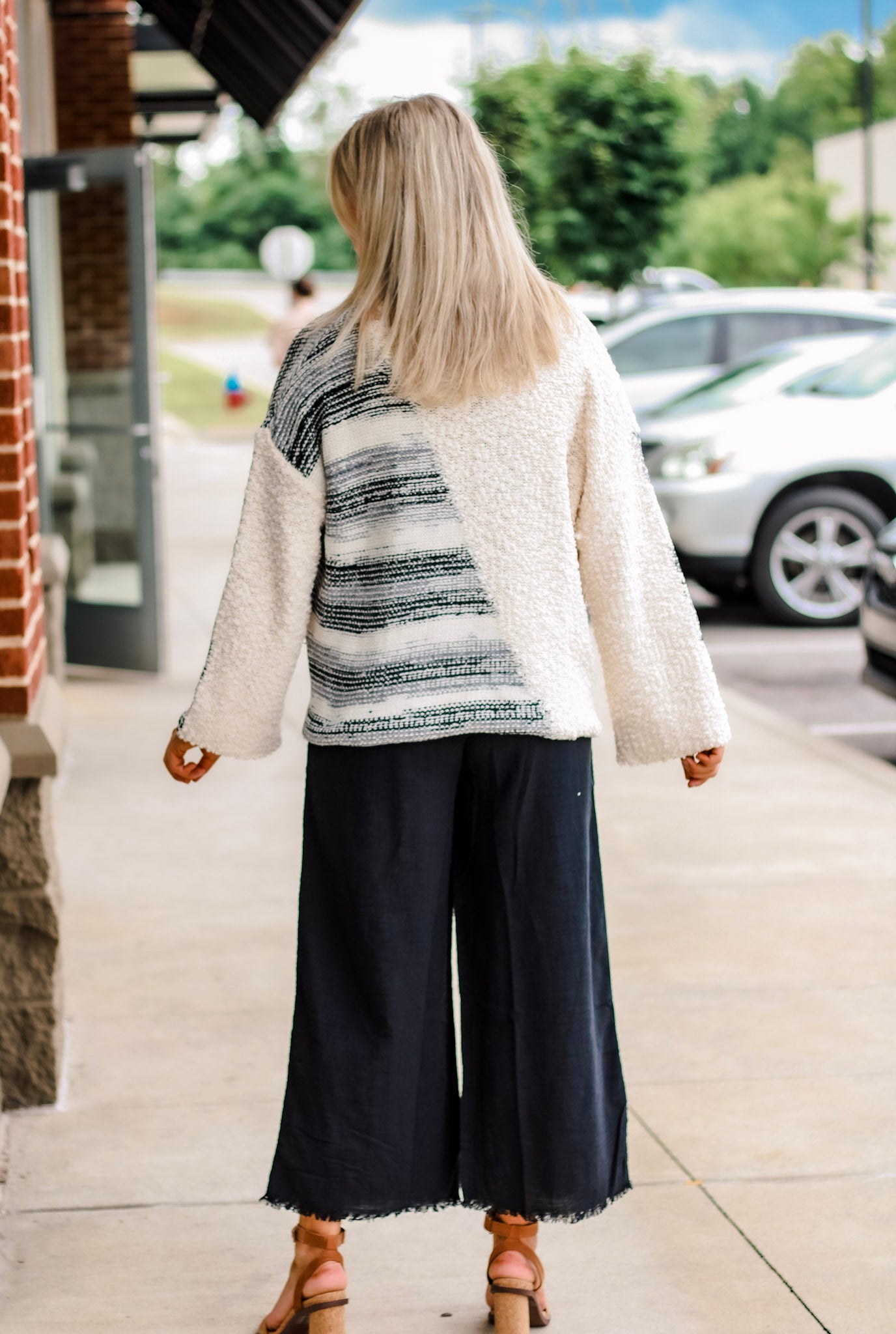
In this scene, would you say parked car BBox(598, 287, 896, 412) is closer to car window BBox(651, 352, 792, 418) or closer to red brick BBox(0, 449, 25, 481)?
car window BBox(651, 352, 792, 418)

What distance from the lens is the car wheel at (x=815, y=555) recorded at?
9883mm

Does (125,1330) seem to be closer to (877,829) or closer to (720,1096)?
(720,1096)

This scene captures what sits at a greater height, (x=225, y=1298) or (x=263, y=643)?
(x=263, y=643)

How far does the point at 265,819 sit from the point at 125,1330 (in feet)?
10.4

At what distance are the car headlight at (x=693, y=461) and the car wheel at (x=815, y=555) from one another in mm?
448

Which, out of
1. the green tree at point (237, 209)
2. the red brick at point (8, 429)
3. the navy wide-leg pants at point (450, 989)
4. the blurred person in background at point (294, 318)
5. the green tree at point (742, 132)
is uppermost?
the green tree at point (742, 132)

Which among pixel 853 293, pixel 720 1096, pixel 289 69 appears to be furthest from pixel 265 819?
pixel 853 293

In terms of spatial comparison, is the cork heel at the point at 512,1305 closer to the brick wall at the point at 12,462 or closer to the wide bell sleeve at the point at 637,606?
the wide bell sleeve at the point at 637,606

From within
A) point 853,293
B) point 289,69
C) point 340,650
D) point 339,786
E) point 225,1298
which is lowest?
point 225,1298

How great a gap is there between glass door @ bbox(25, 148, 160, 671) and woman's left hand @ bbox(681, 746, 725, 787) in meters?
5.95

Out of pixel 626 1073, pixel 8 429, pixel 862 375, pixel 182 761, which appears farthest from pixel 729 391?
pixel 182 761

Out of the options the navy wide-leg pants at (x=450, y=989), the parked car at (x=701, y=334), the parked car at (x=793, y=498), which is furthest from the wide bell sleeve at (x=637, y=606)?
the parked car at (x=701, y=334)

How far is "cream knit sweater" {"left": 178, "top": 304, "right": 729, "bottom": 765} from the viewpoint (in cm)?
241

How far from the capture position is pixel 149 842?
551 centimetres
